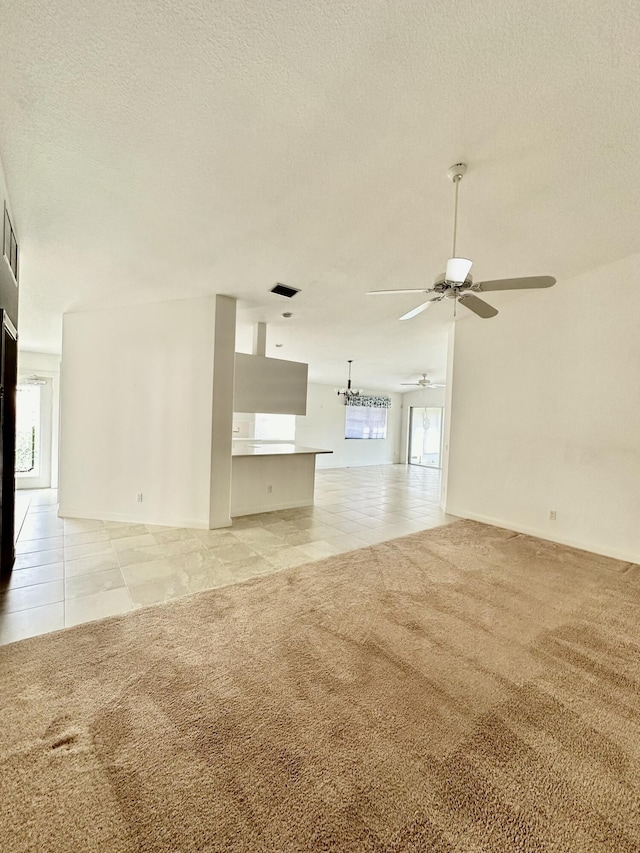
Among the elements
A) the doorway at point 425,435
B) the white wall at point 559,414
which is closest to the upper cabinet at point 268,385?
the white wall at point 559,414

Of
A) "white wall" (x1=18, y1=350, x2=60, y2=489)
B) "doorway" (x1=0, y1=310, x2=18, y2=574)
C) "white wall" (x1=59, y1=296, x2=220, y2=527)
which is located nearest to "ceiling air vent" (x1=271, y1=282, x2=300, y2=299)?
"white wall" (x1=59, y1=296, x2=220, y2=527)

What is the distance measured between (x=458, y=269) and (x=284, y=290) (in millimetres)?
2384

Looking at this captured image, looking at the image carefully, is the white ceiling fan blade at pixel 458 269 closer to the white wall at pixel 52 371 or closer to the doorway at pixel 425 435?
the white wall at pixel 52 371

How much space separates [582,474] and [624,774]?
10.4ft

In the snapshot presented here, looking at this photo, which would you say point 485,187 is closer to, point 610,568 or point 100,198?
point 100,198

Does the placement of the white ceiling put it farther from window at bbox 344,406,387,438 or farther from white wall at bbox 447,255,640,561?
window at bbox 344,406,387,438

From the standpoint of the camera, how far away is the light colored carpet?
112 centimetres

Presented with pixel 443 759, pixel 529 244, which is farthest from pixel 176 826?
pixel 529 244

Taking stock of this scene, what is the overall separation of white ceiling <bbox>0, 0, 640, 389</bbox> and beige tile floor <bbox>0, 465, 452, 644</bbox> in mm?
2708

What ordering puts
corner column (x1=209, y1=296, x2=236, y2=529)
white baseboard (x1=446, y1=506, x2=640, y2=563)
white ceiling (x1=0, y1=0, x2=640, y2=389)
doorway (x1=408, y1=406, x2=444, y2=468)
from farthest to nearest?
doorway (x1=408, y1=406, x2=444, y2=468), corner column (x1=209, y1=296, x2=236, y2=529), white baseboard (x1=446, y1=506, x2=640, y2=563), white ceiling (x1=0, y1=0, x2=640, y2=389)

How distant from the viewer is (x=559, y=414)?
4066 mm

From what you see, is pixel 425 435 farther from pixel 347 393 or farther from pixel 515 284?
pixel 515 284

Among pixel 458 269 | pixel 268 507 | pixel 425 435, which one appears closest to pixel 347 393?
pixel 425 435

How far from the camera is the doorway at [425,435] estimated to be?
1128cm
